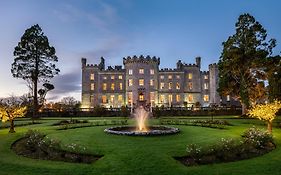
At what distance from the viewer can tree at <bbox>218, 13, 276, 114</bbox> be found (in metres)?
40.8

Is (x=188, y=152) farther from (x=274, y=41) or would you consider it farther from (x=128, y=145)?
(x=274, y=41)

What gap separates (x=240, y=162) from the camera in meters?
12.8

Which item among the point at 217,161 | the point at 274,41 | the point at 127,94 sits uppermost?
the point at 274,41

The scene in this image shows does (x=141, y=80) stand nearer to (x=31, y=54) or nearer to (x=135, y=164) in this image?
(x=31, y=54)

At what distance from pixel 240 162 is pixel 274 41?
33.7 meters

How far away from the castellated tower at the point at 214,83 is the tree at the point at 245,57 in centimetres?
2499

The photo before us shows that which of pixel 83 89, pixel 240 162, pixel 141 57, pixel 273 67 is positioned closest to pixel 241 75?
pixel 273 67

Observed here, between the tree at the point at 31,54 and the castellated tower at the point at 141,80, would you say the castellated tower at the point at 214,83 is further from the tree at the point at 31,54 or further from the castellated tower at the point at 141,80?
the tree at the point at 31,54

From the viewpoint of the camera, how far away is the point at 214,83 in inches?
2744

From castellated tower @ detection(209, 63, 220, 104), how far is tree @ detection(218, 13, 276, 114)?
25.0 m

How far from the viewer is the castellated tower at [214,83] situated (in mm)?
69131

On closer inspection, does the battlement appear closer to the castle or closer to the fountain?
the castle

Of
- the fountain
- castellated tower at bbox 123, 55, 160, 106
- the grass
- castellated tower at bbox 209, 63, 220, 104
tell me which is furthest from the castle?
the grass

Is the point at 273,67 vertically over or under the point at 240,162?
over
